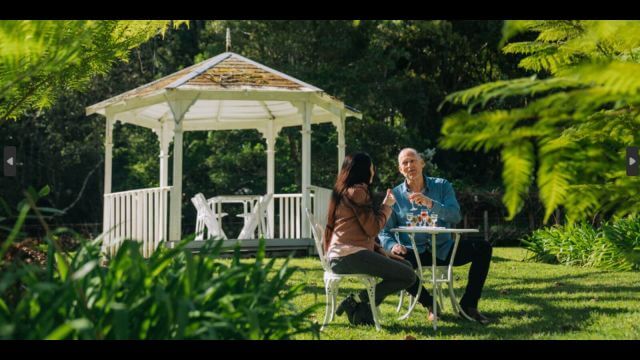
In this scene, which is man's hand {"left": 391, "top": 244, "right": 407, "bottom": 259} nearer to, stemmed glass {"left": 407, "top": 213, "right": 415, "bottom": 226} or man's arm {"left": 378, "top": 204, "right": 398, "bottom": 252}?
man's arm {"left": 378, "top": 204, "right": 398, "bottom": 252}

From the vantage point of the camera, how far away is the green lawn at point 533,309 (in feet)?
18.5

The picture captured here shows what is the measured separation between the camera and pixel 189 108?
12.5 meters

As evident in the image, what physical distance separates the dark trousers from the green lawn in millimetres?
325

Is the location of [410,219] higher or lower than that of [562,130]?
lower

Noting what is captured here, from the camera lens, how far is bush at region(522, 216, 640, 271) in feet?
36.7

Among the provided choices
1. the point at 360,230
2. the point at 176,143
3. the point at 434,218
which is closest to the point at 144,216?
the point at 176,143

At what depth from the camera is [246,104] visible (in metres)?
14.8

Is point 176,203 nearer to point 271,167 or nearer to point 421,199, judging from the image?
point 271,167

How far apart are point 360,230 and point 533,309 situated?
212 centimetres

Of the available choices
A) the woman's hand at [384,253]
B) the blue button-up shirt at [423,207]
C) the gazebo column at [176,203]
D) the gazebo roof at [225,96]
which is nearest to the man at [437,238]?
the blue button-up shirt at [423,207]

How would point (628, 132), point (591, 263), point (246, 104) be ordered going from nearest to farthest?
point (628, 132)
point (591, 263)
point (246, 104)

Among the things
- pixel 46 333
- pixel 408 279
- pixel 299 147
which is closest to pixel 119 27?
pixel 408 279
